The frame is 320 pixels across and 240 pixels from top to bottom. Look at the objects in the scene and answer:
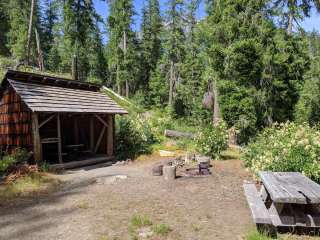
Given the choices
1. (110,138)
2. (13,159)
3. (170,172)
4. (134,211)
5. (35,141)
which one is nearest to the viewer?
(134,211)

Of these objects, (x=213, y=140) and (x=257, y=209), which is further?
(x=213, y=140)

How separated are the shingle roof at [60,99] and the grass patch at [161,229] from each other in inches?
280

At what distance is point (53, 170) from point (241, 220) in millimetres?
7990

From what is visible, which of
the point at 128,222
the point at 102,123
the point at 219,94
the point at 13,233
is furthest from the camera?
the point at 219,94

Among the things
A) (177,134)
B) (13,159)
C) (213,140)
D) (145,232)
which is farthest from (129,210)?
(177,134)

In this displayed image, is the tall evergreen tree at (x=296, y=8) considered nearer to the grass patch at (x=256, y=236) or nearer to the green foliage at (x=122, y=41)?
the grass patch at (x=256, y=236)

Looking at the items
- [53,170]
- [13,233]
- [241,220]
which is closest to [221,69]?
[53,170]

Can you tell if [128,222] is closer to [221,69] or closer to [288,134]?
[288,134]

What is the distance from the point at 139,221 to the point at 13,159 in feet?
22.2

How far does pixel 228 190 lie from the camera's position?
841 centimetres

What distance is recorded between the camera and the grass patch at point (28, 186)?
8.59 meters

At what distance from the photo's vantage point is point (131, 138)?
54.7 ft

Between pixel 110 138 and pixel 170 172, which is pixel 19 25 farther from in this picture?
pixel 170 172

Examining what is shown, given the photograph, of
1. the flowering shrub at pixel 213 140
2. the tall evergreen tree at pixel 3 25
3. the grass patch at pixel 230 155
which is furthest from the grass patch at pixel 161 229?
the tall evergreen tree at pixel 3 25
